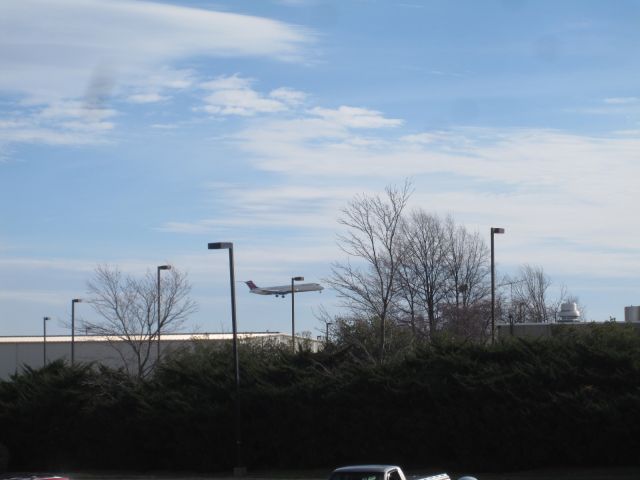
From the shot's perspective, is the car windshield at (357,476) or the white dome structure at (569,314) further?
the white dome structure at (569,314)

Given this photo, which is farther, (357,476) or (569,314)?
(569,314)

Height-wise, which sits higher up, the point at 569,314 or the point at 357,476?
the point at 569,314

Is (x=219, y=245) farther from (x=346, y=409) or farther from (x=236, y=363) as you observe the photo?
(x=346, y=409)

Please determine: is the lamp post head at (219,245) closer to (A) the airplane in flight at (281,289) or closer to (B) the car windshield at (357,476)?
(B) the car windshield at (357,476)

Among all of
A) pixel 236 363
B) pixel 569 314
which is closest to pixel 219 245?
pixel 236 363

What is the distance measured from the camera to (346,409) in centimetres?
3225

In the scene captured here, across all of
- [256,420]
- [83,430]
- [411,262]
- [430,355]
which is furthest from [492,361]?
[411,262]

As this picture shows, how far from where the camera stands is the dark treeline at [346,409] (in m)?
28.7

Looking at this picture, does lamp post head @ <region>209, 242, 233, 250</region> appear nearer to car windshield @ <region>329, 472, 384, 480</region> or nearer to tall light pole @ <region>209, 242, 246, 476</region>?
tall light pole @ <region>209, 242, 246, 476</region>

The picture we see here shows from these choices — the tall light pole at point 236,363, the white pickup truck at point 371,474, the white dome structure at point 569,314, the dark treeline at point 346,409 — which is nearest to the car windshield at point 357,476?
the white pickup truck at point 371,474

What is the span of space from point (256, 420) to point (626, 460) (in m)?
12.8

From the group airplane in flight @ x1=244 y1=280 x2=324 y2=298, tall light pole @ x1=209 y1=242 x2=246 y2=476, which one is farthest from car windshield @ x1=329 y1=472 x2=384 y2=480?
airplane in flight @ x1=244 y1=280 x2=324 y2=298

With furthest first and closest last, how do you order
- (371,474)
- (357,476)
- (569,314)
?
(569,314), (357,476), (371,474)

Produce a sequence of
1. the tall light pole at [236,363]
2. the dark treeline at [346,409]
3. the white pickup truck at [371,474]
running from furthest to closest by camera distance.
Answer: the tall light pole at [236,363] < the dark treeline at [346,409] < the white pickup truck at [371,474]
